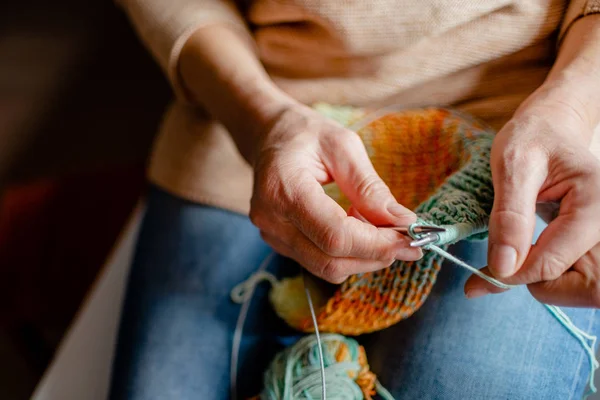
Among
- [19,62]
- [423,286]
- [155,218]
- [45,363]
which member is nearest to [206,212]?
[155,218]

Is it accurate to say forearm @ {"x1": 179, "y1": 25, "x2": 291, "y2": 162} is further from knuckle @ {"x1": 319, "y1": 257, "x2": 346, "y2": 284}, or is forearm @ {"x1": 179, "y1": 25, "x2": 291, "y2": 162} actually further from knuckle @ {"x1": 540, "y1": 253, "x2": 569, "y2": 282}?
knuckle @ {"x1": 540, "y1": 253, "x2": 569, "y2": 282}

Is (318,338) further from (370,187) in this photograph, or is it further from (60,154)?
(60,154)

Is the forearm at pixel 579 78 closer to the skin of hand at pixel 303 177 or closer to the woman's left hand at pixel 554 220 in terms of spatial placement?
the woman's left hand at pixel 554 220

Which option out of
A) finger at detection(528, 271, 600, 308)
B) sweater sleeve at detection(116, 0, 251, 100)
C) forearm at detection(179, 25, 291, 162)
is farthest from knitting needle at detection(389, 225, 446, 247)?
sweater sleeve at detection(116, 0, 251, 100)

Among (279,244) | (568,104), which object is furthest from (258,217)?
(568,104)

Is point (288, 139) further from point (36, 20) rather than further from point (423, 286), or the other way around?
point (36, 20)

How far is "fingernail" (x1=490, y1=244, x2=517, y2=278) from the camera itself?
1.65 feet

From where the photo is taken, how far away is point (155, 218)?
880mm

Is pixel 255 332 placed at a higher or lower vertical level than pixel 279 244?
lower

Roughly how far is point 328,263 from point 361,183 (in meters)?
0.09

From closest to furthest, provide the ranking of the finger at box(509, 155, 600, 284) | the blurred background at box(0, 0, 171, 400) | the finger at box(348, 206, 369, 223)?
the finger at box(509, 155, 600, 284), the finger at box(348, 206, 369, 223), the blurred background at box(0, 0, 171, 400)

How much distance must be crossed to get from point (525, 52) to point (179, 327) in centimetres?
60

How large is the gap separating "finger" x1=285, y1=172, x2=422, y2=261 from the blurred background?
981 mm

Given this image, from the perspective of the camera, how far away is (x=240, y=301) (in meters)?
0.78
